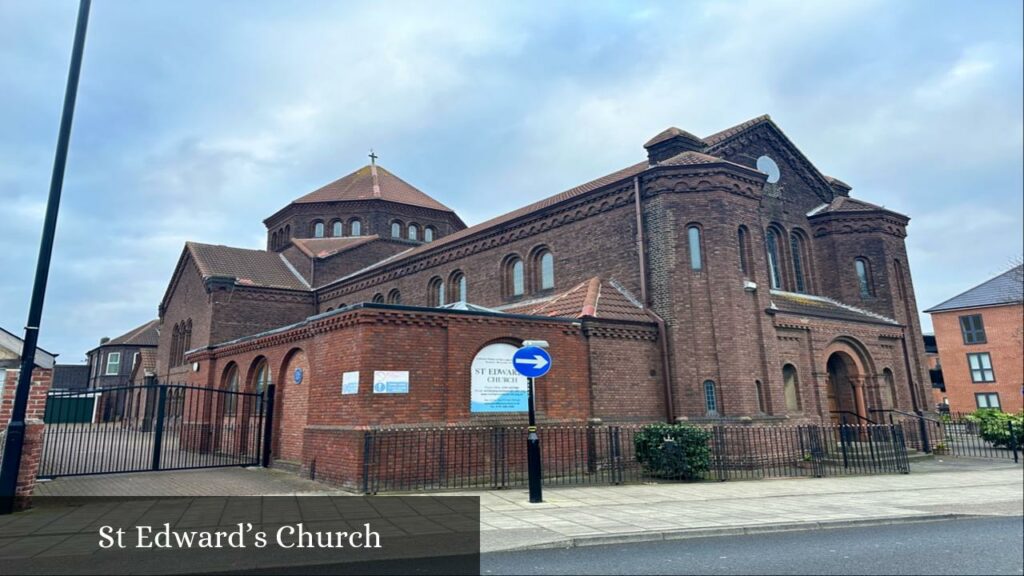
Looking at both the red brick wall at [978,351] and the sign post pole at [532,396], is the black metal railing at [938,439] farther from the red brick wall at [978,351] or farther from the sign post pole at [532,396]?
the red brick wall at [978,351]

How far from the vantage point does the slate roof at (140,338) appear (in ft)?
167

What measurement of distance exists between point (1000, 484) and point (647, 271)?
9.67 metres

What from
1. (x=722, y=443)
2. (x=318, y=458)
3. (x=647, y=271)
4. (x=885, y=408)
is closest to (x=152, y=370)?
(x=318, y=458)

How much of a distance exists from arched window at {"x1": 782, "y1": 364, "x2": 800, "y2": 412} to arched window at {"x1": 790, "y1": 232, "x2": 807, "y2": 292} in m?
4.81

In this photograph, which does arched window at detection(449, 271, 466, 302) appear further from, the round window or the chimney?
the round window

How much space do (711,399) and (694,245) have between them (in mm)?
4607

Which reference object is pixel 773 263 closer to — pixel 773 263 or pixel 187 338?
pixel 773 263

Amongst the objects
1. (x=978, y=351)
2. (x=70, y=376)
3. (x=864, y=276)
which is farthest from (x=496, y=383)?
(x=70, y=376)

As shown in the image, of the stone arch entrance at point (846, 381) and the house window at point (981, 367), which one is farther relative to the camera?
the house window at point (981, 367)

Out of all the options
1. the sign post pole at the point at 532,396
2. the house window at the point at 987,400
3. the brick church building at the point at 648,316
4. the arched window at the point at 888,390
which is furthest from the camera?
the house window at the point at 987,400

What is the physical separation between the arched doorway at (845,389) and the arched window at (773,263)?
3.09 metres

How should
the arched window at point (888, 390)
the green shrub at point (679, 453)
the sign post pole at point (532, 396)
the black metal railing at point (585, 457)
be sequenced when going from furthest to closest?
the arched window at point (888, 390)
the green shrub at point (679, 453)
the black metal railing at point (585, 457)
the sign post pole at point (532, 396)

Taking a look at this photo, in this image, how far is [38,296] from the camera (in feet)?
31.5
